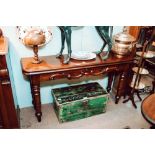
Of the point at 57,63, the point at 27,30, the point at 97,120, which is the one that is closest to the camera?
the point at 27,30

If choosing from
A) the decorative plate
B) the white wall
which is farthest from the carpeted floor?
the decorative plate

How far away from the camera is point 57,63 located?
1840 millimetres

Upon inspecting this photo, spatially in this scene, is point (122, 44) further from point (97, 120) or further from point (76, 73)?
point (97, 120)

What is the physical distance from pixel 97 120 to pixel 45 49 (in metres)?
1.07

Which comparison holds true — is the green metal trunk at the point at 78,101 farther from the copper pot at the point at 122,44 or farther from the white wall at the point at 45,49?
the copper pot at the point at 122,44

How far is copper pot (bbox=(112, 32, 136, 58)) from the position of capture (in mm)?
1991

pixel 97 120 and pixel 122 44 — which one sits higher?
pixel 122 44

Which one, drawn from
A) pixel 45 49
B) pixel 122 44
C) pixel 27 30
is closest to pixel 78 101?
pixel 45 49

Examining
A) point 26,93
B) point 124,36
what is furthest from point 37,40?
point 124,36

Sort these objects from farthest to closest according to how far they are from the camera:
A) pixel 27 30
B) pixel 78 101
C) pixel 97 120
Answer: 1. pixel 97 120
2. pixel 78 101
3. pixel 27 30

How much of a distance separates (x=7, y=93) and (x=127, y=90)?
1711mm

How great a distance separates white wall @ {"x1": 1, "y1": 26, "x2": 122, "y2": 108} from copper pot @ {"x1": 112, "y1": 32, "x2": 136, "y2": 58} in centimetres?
19

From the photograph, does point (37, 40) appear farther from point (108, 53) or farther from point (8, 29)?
point (108, 53)

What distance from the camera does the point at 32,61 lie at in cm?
183
